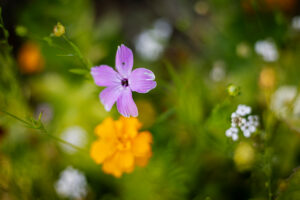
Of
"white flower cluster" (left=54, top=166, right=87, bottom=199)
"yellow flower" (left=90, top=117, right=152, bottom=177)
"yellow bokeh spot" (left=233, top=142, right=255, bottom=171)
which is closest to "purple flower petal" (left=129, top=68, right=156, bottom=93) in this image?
"yellow flower" (left=90, top=117, right=152, bottom=177)

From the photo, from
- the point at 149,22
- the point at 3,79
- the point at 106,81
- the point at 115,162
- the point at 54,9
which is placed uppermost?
the point at 149,22

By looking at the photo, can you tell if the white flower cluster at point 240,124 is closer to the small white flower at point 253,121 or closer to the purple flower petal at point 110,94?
the small white flower at point 253,121

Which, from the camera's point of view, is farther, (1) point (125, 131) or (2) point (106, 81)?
(1) point (125, 131)

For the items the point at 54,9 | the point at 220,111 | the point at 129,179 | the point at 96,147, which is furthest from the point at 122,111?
the point at 54,9

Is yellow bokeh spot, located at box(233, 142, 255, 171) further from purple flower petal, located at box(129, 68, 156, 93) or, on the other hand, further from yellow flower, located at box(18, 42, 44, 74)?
yellow flower, located at box(18, 42, 44, 74)

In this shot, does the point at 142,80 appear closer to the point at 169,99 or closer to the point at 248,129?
the point at 248,129

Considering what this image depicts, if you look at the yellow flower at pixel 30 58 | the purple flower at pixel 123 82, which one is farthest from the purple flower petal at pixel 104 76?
the yellow flower at pixel 30 58

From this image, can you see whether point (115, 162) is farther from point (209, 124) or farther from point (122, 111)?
point (209, 124)
